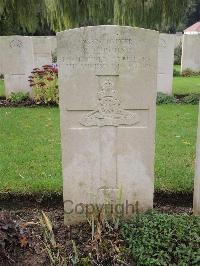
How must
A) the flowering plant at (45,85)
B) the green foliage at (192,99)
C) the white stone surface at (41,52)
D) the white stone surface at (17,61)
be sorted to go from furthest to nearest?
the white stone surface at (41,52) < the green foliage at (192,99) < the white stone surface at (17,61) < the flowering plant at (45,85)

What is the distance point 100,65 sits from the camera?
3.16 metres

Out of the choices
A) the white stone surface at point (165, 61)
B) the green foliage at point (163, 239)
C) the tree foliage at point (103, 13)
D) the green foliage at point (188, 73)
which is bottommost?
the green foliage at point (163, 239)

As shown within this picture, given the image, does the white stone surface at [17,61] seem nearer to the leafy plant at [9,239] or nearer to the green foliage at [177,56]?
the leafy plant at [9,239]

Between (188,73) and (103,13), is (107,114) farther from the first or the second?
(188,73)

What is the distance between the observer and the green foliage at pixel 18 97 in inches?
386

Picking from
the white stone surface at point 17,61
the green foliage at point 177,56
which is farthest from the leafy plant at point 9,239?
the green foliage at point 177,56

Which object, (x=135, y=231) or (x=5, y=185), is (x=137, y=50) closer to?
(x=135, y=231)

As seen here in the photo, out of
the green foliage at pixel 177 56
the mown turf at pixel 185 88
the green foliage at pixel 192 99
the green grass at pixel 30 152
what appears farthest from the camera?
the green foliage at pixel 177 56

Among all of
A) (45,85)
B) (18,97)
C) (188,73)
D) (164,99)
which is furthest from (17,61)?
(188,73)

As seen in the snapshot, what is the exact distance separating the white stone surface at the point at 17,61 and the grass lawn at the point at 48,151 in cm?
175

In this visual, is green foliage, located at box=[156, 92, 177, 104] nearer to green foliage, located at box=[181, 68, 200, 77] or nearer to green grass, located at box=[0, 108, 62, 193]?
green grass, located at box=[0, 108, 62, 193]

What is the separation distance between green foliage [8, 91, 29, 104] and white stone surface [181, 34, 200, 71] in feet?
30.9

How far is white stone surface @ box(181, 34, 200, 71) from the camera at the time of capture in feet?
55.4

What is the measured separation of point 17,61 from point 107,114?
7192 millimetres
